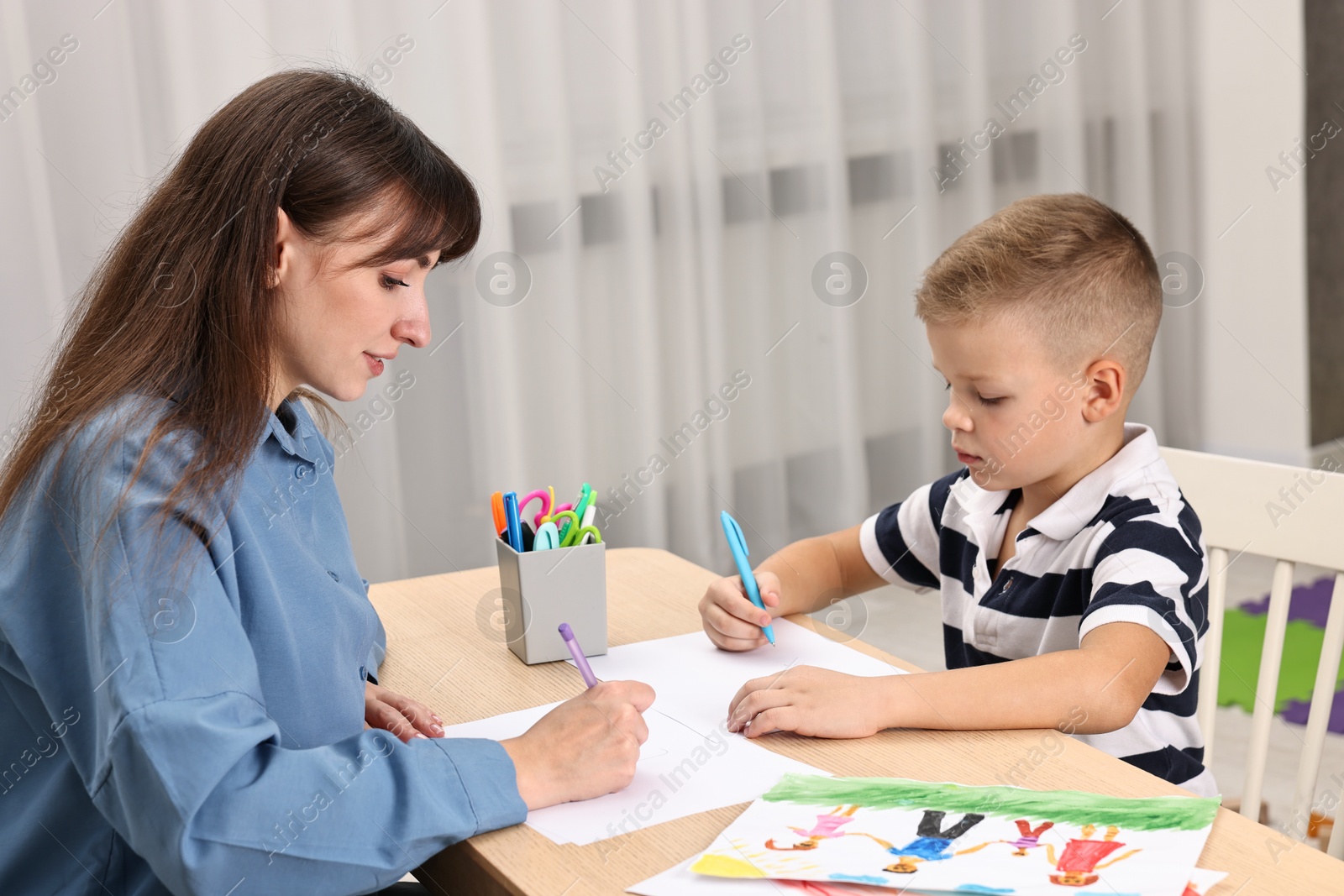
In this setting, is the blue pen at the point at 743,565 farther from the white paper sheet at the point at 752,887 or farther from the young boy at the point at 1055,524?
the white paper sheet at the point at 752,887

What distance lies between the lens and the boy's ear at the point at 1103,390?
3.57ft

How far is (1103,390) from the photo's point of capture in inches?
42.9

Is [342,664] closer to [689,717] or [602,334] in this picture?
[689,717]

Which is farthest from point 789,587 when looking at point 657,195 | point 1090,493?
point 657,195

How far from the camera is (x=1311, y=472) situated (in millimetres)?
1054

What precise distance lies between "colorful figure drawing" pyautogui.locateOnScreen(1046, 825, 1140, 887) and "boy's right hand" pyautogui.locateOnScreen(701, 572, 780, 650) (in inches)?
14.9

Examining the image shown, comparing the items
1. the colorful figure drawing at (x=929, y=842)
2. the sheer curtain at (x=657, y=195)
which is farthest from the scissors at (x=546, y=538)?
the sheer curtain at (x=657, y=195)

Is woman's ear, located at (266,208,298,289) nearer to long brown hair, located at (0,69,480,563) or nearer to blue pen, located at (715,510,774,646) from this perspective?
long brown hair, located at (0,69,480,563)

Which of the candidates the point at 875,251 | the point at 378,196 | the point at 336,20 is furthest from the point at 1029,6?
the point at 378,196

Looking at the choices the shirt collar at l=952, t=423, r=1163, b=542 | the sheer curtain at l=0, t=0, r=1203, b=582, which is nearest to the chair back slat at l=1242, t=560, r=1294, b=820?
the shirt collar at l=952, t=423, r=1163, b=542

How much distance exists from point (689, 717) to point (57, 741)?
444 mm

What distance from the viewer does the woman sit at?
0.68 metres

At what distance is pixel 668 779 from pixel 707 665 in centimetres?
22

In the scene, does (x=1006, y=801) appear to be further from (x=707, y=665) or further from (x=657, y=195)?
(x=657, y=195)
